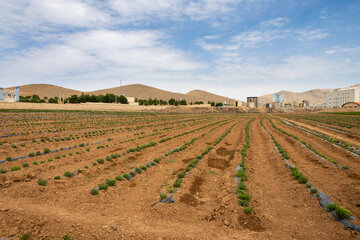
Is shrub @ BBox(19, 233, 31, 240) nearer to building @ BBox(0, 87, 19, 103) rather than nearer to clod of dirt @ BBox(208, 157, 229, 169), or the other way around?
clod of dirt @ BBox(208, 157, 229, 169)

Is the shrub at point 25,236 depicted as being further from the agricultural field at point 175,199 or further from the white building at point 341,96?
the white building at point 341,96

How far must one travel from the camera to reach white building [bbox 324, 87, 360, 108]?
17188cm

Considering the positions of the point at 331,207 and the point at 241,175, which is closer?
the point at 331,207

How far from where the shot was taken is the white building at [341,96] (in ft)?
564

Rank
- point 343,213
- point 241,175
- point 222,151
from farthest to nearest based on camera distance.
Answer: point 222,151
point 241,175
point 343,213

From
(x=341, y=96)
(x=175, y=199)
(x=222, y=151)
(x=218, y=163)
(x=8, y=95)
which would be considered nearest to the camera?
(x=175, y=199)

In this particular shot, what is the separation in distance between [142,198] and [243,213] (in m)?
3.32

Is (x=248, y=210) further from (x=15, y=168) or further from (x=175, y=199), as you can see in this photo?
(x=15, y=168)

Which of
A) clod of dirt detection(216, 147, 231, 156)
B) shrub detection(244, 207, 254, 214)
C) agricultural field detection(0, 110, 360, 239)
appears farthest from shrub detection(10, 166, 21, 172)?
clod of dirt detection(216, 147, 231, 156)

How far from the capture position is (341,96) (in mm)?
181125

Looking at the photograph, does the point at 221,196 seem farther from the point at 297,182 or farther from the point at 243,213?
the point at 297,182

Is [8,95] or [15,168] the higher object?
[8,95]

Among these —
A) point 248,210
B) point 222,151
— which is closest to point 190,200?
point 248,210

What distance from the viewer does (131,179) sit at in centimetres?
900
